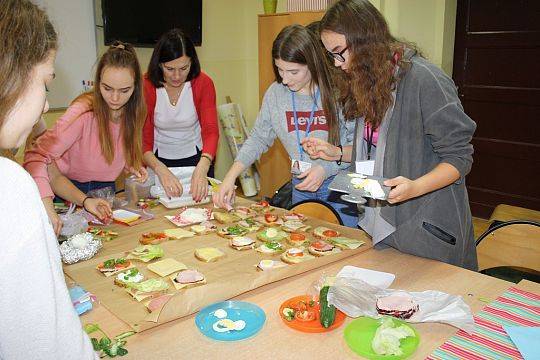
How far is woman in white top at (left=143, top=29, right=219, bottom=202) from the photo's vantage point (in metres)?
2.34

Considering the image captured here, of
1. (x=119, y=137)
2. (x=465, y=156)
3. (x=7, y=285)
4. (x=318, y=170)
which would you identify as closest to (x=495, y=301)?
(x=465, y=156)

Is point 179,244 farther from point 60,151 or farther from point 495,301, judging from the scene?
point 495,301

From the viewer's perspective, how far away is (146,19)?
4.07 meters

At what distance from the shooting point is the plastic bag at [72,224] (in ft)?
5.88

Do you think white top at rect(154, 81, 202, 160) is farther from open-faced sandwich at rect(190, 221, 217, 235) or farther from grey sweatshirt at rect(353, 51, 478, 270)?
grey sweatshirt at rect(353, 51, 478, 270)

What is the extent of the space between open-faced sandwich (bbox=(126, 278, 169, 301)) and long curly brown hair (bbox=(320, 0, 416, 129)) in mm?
879

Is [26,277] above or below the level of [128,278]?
above

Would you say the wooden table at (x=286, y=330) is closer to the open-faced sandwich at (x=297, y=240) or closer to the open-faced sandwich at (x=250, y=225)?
the open-faced sandwich at (x=297, y=240)

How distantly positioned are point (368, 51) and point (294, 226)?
75cm

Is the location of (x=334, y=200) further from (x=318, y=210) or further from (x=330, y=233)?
(x=330, y=233)

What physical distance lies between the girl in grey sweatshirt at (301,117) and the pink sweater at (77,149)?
1.83ft

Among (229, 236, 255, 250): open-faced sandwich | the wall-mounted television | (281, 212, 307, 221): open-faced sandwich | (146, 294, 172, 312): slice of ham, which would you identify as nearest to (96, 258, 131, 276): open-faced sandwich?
(146, 294, 172, 312): slice of ham

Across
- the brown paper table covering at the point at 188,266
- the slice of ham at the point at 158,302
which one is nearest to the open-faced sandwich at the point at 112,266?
the brown paper table covering at the point at 188,266

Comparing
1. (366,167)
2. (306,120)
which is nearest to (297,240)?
(366,167)
